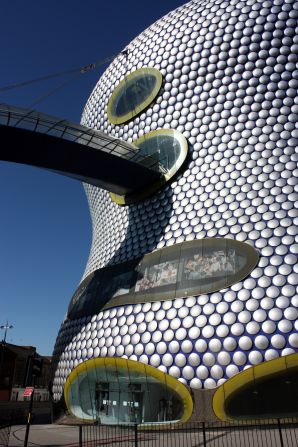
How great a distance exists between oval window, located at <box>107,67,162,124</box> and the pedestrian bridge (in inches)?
102

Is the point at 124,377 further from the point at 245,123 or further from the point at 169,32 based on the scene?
the point at 169,32

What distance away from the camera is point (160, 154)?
64.2ft

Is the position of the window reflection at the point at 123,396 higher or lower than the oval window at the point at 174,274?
lower

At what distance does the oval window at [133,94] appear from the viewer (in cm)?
2091

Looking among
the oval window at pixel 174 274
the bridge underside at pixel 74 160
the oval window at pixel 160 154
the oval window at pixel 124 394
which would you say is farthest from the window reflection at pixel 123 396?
the bridge underside at pixel 74 160

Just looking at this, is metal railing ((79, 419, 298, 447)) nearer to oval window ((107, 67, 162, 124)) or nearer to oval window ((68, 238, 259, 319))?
oval window ((68, 238, 259, 319))

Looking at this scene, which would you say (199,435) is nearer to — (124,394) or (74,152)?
(124,394)

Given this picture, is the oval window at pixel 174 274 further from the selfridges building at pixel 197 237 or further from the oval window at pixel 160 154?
the oval window at pixel 160 154

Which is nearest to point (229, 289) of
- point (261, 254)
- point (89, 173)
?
point (261, 254)

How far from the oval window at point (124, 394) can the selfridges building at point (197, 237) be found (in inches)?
2.0

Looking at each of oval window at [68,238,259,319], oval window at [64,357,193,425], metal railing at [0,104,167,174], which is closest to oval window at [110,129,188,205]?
metal railing at [0,104,167,174]

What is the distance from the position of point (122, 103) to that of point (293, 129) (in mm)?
9162

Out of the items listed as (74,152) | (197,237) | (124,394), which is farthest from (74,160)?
(124,394)

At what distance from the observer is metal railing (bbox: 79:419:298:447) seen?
10266 millimetres
